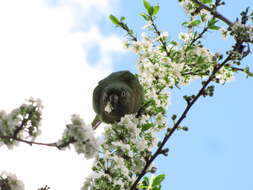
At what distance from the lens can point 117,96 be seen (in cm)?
574

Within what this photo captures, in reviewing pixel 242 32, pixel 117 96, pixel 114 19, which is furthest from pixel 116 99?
pixel 242 32

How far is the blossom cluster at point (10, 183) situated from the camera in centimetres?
292

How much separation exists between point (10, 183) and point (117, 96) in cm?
296

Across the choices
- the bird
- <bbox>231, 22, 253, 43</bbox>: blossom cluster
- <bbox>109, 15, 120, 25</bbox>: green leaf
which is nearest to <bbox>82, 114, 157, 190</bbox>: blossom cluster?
the bird

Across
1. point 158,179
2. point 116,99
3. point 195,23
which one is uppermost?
point 195,23

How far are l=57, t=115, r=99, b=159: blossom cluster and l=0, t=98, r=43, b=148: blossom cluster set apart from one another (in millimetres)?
267

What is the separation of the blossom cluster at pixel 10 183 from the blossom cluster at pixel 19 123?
1.31 ft

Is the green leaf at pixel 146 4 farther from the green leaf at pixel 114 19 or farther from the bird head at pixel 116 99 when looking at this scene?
the bird head at pixel 116 99

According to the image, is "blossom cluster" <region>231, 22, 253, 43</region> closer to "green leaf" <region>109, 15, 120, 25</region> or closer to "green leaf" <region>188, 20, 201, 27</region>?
"green leaf" <region>188, 20, 201, 27</region>

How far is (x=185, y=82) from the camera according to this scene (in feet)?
21.2

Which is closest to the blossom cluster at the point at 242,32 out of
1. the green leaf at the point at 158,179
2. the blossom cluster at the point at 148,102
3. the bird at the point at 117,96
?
the blossom cluster at the point at 148,102

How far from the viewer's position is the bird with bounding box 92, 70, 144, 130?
5.54 metres

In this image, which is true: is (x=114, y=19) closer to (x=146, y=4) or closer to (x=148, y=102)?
(x=146, y=4)

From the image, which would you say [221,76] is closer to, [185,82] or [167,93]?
[185,82]
